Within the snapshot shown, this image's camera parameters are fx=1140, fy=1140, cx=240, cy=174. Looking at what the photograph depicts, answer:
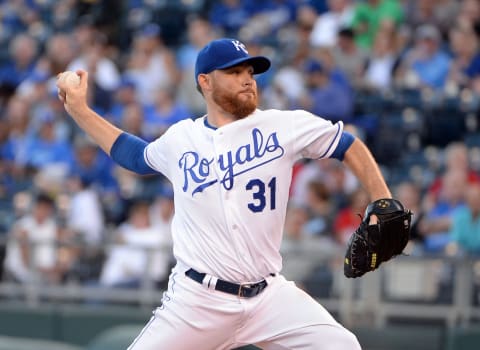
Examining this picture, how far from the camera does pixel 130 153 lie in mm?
5020

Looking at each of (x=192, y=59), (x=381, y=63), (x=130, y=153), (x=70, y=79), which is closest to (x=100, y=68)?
(x=192, y=59)

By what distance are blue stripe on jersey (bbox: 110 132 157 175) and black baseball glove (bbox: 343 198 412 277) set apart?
3.26ft

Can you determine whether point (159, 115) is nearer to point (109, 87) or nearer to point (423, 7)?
point (109, 87)

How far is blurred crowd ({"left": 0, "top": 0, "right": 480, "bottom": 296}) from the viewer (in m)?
9.01

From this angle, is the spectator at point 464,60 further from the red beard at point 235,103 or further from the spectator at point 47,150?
the red beard at point 235,103

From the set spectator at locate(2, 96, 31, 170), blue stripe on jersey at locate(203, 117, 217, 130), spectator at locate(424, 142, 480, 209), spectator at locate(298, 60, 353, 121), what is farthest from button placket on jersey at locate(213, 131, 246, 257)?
spectator at locate(2, 96, 31, 170)

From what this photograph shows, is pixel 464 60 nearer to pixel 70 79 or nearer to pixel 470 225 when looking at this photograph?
pixel 470 225

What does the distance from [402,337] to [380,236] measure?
3.82m

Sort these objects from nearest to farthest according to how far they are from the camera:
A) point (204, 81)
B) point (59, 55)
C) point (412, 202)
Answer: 1. point (204, 81)
2. point (412, 202)
3. point (59, 55)

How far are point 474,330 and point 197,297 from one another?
3.80 metres

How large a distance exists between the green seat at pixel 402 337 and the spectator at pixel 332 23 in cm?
387

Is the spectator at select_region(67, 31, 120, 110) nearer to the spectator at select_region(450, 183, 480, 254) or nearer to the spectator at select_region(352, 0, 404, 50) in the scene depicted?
the spectator at select_region(352, 0, 404, 50)

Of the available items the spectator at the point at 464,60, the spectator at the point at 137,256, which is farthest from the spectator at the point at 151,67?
the spectator at the point at 464,60

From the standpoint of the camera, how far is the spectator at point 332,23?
37.7 feet
